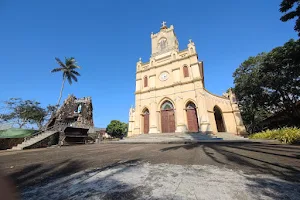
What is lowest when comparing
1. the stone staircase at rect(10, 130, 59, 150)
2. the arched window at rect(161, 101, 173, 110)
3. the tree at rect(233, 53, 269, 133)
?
the stone staircase at rect(10, 130, 59, 150)

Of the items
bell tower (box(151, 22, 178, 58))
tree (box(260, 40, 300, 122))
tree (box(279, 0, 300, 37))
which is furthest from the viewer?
bell tower (box(151, 22, 178, 58))

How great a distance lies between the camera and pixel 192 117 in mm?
15508

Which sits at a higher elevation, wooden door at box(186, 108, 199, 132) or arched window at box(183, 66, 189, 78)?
arched window at box(183, 66, 189, 78)

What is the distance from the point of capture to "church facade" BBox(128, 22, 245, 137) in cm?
1513

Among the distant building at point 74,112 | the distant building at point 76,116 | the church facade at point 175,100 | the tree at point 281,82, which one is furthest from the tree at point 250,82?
the distant building at point 74,112

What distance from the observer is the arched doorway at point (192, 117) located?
15.1 metres

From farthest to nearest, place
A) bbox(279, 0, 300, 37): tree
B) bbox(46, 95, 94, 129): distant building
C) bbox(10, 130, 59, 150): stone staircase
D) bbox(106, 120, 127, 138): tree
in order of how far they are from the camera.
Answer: bbox(106, 120, 127, 138): tree, bbox(46, 95, 94, 129): distant building, bbox(10, 130, 59, 150): stone staircase, bbox(279, 0, 300, 37): tree

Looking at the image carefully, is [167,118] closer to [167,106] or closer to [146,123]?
[167,106]

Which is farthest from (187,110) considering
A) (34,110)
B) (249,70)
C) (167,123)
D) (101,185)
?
(34,110)

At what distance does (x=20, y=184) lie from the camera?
2111 mm

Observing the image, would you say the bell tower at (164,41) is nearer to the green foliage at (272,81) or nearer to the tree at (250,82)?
the tree at (250,82)

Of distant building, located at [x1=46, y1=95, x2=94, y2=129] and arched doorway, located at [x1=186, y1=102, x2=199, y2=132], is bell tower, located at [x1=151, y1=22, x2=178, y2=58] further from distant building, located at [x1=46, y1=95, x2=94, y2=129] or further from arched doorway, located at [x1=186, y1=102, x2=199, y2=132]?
distant building, located at [x1=46, y1=95, x2=94, y2=129]

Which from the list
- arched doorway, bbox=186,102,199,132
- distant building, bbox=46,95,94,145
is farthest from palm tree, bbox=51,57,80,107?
arched doorway, bbox=186,102,199,132

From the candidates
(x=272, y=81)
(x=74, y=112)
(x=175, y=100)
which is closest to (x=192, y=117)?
(x=175, y=100)
